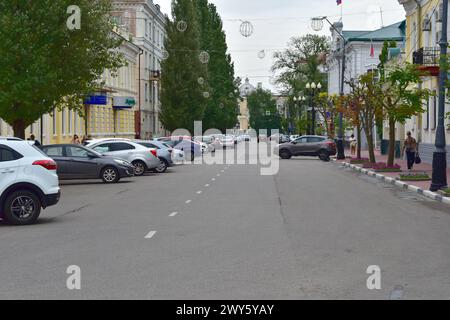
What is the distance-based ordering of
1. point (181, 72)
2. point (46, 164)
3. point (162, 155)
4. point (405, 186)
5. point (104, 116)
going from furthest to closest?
point (181, 72) → point (104, 116) → point (162, 155) → point (405, 186) → point (46, 164)

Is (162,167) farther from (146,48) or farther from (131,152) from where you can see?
(146,48)

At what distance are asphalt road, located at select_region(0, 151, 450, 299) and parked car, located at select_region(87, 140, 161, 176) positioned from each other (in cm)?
991

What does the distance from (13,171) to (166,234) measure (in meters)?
3.46

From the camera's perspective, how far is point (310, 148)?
51.8 m

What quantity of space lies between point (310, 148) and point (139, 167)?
2177cm

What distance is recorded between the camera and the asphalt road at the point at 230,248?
8.21 m

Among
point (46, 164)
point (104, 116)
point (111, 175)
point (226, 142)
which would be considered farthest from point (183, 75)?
point (46, 164)

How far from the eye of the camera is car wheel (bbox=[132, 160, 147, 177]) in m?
32.0

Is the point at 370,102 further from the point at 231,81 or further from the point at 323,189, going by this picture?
the point at 231,81

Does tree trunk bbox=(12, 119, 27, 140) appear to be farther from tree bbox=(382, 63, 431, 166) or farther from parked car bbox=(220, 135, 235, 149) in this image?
parked car bbox=(220, 135, 235, 149)

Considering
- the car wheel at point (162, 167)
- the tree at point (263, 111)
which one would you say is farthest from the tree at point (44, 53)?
the tree at point (263, 111)

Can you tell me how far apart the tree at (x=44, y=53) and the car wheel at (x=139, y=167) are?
3.48m

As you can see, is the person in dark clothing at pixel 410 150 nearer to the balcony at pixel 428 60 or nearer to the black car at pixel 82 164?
the balcony at pixel 428 60

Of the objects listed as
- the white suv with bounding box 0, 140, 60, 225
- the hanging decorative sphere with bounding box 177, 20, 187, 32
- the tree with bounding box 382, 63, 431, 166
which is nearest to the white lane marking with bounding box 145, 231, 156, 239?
the white suv with bounding box 0, 140, 60, 225
